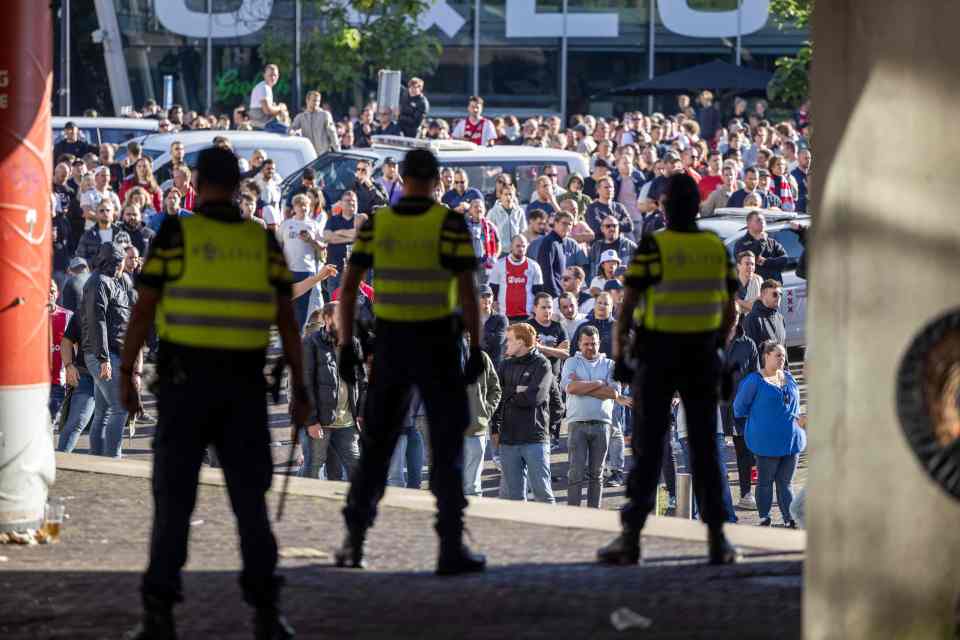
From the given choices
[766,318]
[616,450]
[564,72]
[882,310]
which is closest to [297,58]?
[564,72]

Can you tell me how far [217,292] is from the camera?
6688mm

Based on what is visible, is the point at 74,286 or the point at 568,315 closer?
the point at 74,286

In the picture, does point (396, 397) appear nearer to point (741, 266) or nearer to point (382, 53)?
point (741, 266)

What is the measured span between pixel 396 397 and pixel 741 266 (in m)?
11.3

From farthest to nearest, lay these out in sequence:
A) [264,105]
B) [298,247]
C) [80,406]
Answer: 1. [264,105]
2. [298,247]
3. [80,406]

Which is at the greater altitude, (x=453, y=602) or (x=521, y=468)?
(x=453, y=602)

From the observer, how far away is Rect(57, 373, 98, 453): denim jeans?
14.9 meters

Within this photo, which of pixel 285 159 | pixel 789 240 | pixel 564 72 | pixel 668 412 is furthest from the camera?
pixel 564 72

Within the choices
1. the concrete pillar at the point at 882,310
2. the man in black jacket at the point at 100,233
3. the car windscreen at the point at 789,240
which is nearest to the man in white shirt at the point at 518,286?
the car windscreen at the point at 789,240

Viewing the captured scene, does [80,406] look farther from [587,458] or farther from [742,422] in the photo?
[742,422]

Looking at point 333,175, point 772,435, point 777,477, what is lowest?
point 777,477

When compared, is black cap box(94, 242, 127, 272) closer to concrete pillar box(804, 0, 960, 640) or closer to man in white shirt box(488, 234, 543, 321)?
man in white shirt box(488, 234, 543, 321)

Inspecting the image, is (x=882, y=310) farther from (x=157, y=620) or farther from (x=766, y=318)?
(x=766, y=318)

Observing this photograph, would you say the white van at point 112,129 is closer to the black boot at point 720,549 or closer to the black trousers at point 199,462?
the black boot at point 720,549
